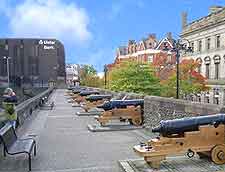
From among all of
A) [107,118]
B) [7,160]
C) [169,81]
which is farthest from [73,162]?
[169,81]

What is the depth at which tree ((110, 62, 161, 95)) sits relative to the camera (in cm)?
4475

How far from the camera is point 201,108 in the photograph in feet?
32.6

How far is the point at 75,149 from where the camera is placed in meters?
11.2

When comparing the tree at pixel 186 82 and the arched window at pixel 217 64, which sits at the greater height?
the arched window at pixel 217 64

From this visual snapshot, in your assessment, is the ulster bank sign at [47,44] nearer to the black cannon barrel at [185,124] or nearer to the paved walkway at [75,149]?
the paved walkway at [75,149]

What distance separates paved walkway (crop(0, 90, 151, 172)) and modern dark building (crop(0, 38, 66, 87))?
328 ft

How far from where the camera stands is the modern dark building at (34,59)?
117 metres

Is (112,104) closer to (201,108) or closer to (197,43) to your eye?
(201,108)

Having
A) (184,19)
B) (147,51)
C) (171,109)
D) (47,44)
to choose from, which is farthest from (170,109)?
(47,44)

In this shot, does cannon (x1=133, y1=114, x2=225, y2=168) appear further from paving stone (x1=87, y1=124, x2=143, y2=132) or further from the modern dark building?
the modern dark building

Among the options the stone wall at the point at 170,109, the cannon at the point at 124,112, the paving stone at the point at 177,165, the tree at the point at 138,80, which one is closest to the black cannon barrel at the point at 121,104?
the cannon at the point at 124,112

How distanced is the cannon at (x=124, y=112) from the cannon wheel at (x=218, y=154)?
8127 millimetres

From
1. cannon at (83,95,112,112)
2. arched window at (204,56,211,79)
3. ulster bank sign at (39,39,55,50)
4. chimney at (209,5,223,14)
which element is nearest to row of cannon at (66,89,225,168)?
cannon at (83,95,112,112)

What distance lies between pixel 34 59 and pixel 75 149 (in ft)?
365
